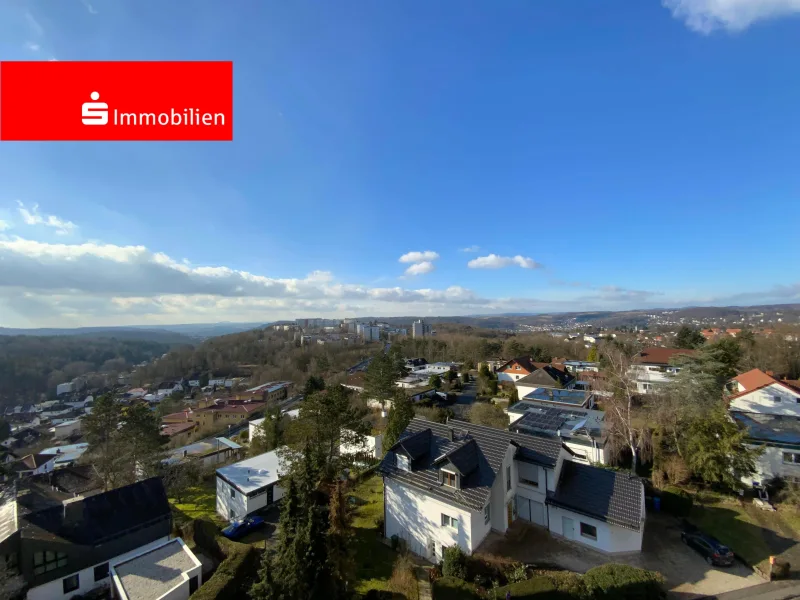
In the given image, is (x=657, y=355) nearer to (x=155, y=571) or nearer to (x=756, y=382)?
(x=756, y=382)

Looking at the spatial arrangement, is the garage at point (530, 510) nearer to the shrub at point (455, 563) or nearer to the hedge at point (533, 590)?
the hedge at point (533, 590)

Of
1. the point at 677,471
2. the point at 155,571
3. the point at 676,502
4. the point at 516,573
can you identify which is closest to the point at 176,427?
the point at 155,571

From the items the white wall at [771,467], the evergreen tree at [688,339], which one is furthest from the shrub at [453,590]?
the evergreen tree at [688,339]

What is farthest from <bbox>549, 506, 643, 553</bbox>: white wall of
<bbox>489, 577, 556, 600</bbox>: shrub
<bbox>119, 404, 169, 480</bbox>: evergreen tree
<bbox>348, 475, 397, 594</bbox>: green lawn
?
<bbox>119, 404, 169, 480</bbox>: evergreen tree

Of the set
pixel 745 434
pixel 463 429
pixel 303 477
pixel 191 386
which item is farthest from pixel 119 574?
pixel 191 386

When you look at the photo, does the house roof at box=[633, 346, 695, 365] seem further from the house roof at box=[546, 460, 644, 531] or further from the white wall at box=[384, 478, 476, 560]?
the white wall at box=[384, 478, 476, 560]
